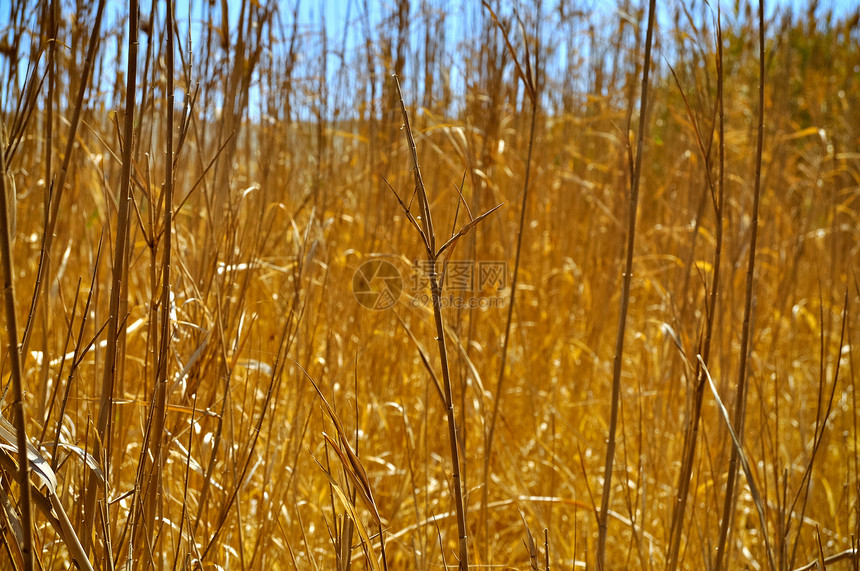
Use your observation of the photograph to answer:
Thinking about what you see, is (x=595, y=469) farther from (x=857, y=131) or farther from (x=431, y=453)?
(x=857, y=131)

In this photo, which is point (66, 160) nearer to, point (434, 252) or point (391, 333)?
point (434, 252)

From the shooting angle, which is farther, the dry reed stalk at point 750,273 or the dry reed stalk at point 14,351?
the dry reed stalk at point 750,273

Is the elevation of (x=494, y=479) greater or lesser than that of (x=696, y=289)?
lesser

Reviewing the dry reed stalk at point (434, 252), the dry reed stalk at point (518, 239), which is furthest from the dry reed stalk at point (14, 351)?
the dry reed stalk at point (518, 239)

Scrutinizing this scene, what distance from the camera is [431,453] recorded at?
1017mm

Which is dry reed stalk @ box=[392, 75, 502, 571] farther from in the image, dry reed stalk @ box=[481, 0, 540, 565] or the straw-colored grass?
dry reed stalk @ box=[481, 0, 540, 565]

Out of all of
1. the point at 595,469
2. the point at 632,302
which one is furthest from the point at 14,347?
the point at 632,302

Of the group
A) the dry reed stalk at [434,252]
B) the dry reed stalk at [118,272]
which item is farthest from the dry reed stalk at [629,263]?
the dry reed stalk at [118,272]

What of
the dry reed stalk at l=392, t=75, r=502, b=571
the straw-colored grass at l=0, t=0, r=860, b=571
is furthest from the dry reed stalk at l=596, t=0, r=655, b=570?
the dry reed stalk at l=392, t=75, r=502, b=571

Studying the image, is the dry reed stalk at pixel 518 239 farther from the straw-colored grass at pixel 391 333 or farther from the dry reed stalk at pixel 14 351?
the dry reed stalk at pixel 14 351

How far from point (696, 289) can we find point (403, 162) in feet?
2.27

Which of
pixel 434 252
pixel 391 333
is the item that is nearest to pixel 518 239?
pixel 434 252

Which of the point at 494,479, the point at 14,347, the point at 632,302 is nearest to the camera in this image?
the point at 14,347

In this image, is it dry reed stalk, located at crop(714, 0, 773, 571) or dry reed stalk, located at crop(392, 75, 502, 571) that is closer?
dry reed stalk, located at crop(392, 75, 502, 571)
